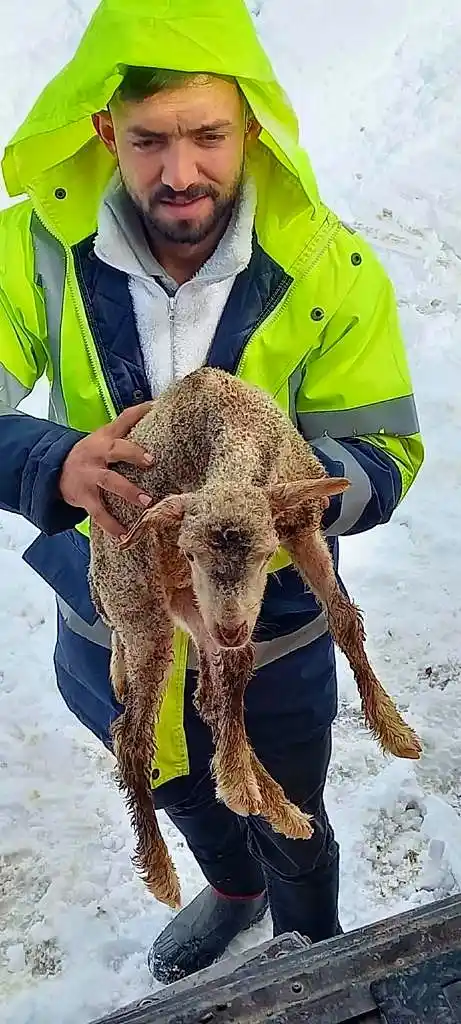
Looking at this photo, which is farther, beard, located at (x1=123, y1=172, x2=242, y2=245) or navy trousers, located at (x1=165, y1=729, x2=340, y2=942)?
navy trousers, located at (x1=165, y1=729, x2=340, y2=942)

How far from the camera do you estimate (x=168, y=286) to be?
1.58m

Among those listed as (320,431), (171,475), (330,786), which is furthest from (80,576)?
(330,786)

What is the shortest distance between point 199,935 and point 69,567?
150cm

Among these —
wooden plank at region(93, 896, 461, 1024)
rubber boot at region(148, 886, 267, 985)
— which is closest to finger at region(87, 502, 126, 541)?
wooden plank at region(93, 896, 461, 1024)

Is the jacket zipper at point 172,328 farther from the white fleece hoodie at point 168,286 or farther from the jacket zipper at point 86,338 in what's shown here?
the jacket zipper at point 86,338

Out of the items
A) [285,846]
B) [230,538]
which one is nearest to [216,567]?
[230,538]

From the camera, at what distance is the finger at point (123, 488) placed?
121 cm

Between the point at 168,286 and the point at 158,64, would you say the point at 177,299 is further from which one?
the point at 158,64

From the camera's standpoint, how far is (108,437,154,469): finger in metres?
1.24

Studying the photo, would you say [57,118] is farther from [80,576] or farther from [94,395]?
[80,576]

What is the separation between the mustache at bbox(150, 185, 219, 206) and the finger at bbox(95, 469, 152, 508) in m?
0.43

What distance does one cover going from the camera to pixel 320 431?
1.66 metres

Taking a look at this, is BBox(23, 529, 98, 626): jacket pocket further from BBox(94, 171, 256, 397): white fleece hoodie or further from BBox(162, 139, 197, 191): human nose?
BBox(162, 139, 197, 191): human nose

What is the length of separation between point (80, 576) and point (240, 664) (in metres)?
0.72
